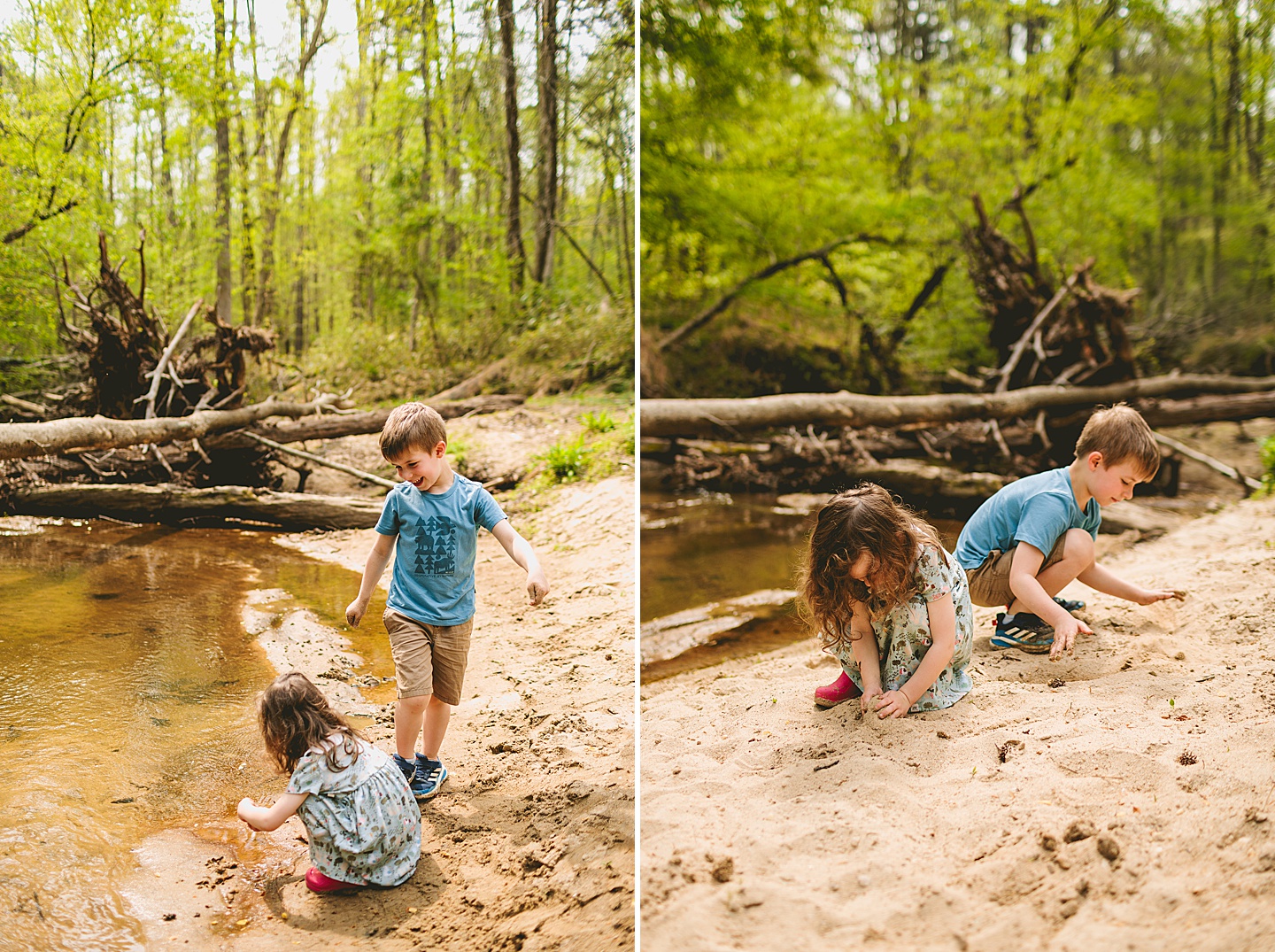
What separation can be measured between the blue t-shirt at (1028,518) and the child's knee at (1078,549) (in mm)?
27

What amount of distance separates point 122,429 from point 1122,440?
297cm

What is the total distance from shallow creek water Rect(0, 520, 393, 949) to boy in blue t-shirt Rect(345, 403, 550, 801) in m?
0.16

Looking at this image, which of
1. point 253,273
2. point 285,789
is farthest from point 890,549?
point 253,273

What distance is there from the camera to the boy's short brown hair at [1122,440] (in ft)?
7.97

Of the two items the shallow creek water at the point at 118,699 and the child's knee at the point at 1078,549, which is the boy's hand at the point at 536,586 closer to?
the shallow creek water at the point at 118,699

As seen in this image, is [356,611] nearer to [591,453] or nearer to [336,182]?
[591,453]

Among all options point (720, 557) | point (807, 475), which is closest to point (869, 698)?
point (720, 557)

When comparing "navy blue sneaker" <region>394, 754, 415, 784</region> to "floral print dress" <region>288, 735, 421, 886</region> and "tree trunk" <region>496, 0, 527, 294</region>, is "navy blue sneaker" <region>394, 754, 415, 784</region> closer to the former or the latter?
"floral print dress" <region>288, 735, 421, 886</region>

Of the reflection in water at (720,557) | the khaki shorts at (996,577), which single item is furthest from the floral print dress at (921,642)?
the reflection in water at (720,557)

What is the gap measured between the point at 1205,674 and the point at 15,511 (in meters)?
3.30

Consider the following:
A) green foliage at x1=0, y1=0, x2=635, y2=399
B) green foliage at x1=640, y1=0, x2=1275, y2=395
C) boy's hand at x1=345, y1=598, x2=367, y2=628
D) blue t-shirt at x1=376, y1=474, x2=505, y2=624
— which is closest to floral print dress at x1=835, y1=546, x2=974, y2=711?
blue t-shirt at x1=376, y1=474, x2=505, y2=624

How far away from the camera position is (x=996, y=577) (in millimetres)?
2689

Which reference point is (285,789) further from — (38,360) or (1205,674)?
(1205,674)

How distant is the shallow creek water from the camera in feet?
4.92
